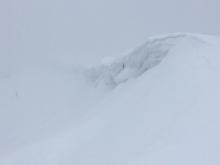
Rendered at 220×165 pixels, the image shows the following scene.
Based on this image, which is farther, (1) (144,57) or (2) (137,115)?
(1) (144,57)

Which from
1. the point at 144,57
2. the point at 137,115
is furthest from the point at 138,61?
the point at 137,115

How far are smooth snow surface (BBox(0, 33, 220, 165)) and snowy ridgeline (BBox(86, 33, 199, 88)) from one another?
0.06ft

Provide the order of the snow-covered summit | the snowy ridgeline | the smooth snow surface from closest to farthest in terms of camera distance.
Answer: the smooth snow surface → the snow-covered summit → the snowy ridgeline

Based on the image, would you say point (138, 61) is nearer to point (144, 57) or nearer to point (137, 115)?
point (144, 57)

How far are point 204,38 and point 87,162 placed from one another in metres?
2.97

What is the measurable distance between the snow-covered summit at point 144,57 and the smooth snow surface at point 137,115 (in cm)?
2

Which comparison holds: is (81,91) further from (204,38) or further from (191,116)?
(191,116)

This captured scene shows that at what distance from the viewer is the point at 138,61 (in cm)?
718

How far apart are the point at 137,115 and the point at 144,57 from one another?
7.54 ft

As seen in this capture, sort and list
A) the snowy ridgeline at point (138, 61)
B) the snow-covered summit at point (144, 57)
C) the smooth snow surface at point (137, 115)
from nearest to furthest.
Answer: the smooth snow surface at point (137, 115) < the snow-covered summit at point (144, 57) < the snowy ridgeline at point (138, 61)

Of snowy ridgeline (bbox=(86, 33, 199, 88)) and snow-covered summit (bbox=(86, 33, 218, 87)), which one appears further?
snowy ridgeline (bbox=(86, 33, 199, 88))

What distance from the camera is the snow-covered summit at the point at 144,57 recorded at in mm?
6223

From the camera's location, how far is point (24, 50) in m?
18.5

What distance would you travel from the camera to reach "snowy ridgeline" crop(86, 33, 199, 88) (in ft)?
21.6
